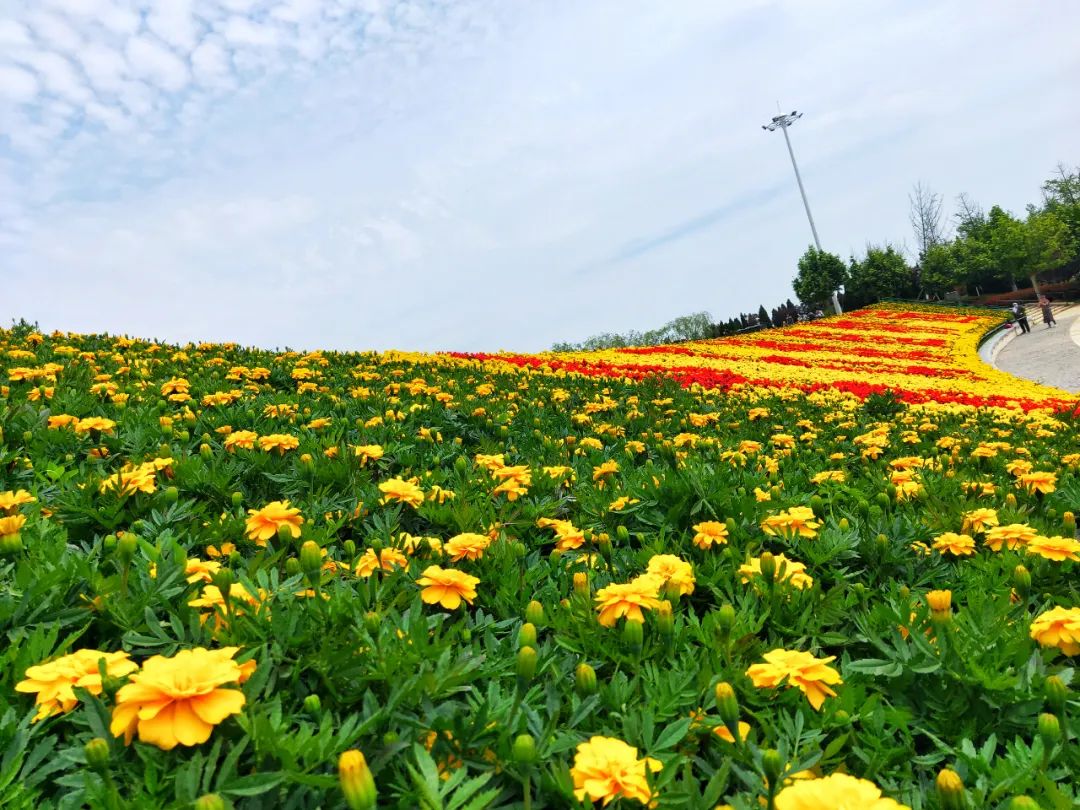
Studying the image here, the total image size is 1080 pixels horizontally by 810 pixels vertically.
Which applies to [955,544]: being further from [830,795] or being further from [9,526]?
[9,526]

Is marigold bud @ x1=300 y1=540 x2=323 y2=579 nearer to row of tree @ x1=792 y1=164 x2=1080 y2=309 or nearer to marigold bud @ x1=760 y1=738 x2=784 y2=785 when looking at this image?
marigold bud @ x1=760 y1=738 x2=784 y2=785

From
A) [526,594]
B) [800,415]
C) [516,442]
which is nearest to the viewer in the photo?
[526,594]

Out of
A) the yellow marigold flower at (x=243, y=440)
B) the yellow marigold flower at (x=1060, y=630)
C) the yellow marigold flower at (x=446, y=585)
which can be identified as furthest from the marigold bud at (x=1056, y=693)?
the yellow marigold flower at (x=243, y=440)

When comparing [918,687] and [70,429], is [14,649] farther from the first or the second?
[70,429]

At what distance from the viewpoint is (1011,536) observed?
7.25 ft

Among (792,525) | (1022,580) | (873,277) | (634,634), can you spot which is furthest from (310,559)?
(873,277)

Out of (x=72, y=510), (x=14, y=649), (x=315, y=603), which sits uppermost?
(x=72, y=510)

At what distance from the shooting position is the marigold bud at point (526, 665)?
49.7 inches

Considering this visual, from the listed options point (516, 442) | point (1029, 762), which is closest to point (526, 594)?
point (1029, 762)

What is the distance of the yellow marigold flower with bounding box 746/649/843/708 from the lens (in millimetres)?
1301

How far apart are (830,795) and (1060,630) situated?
1.00 metres

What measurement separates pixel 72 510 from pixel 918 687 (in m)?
2.54

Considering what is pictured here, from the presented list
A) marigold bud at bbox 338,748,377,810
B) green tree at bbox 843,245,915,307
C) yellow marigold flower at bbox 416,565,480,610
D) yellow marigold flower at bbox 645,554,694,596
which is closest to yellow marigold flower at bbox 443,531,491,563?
yellow marigold flower at bbox 416,565,480,610

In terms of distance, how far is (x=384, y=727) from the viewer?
3.90 ft
